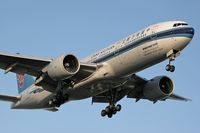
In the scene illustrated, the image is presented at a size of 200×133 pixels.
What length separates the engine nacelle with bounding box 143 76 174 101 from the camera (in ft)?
139

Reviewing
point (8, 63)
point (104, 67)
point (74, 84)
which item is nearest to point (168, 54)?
point (104, 67)

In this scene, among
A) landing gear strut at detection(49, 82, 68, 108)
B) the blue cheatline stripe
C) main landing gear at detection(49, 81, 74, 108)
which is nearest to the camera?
the blue cheatline stripe

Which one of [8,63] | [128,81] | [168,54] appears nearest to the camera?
[168,54]

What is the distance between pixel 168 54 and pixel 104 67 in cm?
491

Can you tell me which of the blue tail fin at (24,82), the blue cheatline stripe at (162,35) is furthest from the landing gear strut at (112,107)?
the blue tail fin at (24,82)

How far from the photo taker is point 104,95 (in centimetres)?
4294

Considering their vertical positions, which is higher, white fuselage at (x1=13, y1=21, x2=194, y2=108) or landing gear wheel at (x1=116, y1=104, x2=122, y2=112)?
white fuselage at (x1=13, y1=21, x2=194, y2=108)

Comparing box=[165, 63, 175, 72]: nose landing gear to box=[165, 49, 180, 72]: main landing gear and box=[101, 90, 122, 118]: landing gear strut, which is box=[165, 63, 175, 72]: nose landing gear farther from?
box=[101, 90, 122, 118]: landing gear strut

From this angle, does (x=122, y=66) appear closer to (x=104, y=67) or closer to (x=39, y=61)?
(x=104, y=67)

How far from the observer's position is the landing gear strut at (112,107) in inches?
1661

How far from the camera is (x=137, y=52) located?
3594 centimetres

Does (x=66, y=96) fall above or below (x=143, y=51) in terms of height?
below

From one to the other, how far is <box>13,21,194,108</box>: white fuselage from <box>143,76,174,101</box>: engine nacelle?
17.8 feet

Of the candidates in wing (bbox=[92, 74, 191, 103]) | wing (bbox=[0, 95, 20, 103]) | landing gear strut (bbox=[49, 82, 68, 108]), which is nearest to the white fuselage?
landing gear strut (bbox=[49, 82, 68, 108])
